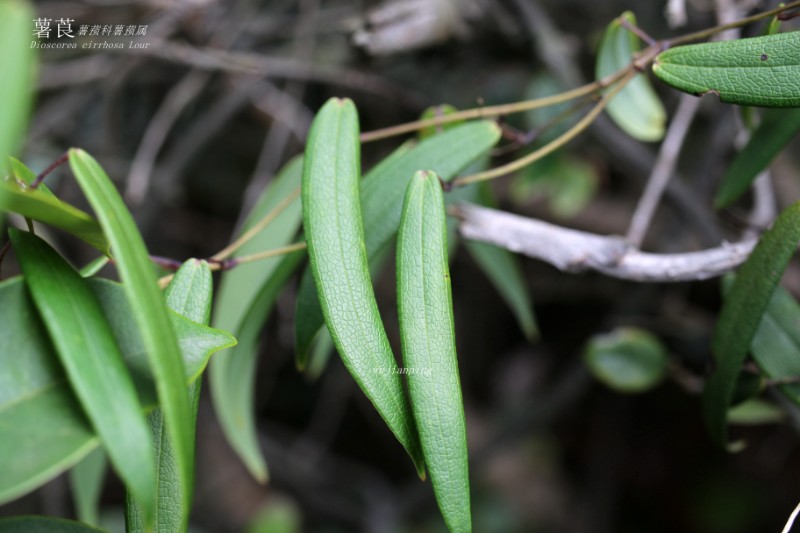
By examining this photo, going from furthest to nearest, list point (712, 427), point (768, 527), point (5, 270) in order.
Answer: point (768, 527) → point (5, 270) → point (712, 427)

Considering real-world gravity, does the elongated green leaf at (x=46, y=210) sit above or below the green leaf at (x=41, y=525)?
above

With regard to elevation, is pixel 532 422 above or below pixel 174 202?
below

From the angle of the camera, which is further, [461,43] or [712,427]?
[461,43]

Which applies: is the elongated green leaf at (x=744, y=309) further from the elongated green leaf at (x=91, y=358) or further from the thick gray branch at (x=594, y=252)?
the elongated green leaf at (x=91, y=358)

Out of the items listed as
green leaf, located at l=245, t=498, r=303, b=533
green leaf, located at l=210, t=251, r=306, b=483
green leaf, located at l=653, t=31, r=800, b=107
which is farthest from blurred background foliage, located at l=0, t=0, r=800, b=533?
green leaf, located at l=210, t=251, r=306, b=483

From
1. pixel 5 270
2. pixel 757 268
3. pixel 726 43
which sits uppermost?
pixel 726 43

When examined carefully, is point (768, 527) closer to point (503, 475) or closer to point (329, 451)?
point (503, 475)

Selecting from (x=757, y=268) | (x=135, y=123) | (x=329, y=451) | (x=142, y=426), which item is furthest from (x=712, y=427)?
(x=135, y=123)

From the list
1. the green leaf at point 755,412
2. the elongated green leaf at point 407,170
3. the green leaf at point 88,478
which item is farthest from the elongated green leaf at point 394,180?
the green leaf at point 755,412
